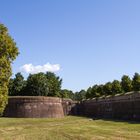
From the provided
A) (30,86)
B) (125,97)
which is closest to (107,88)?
(30,86)

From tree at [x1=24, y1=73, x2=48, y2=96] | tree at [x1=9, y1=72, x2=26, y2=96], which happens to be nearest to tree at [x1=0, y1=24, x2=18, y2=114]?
tree at [x1=24, y1=73, x2=48, y2=96]

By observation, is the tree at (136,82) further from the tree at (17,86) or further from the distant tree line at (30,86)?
the tree at (17,86)

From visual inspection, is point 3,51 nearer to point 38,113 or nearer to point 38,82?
point 38,113

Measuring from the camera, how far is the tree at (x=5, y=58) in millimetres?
29781

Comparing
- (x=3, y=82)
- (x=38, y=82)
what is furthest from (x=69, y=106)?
(x=3, y=82)

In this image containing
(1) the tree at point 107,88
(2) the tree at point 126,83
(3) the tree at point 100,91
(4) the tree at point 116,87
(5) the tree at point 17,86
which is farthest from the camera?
(3) the tree at point 100,91

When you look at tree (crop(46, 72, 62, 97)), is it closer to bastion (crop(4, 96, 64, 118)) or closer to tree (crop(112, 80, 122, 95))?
tree (crop(112, 80, 122, 95))

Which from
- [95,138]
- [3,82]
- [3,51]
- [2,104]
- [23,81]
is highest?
[23,81]

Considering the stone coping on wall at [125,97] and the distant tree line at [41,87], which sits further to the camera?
the distant tree line at [41,87]

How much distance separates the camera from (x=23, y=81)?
8406 cm

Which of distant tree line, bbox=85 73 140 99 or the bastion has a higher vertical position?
distant tree line, bbox=85 73 140 99

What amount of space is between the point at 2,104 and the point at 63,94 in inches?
2656

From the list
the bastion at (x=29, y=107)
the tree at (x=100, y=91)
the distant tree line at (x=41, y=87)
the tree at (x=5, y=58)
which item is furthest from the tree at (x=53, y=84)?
the tree at (x=5, y=58)

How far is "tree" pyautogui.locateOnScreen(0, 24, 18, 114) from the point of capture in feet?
97.7
